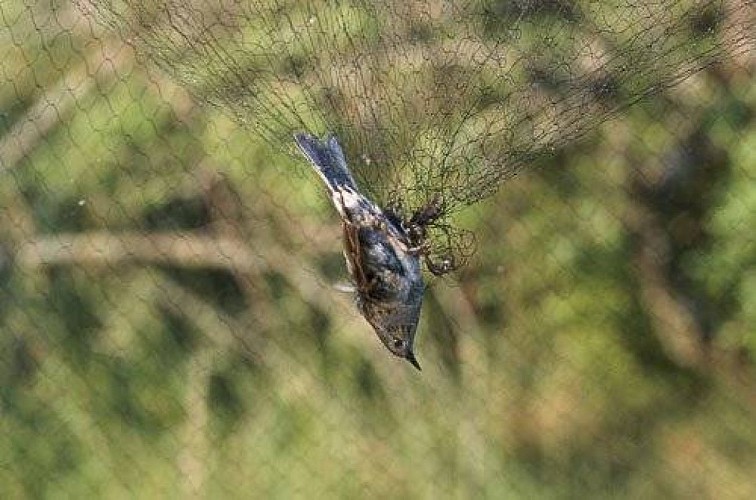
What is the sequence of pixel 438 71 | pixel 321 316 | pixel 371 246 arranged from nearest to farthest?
pixel 371 246 → pixel 438 71 → pixel 321 316

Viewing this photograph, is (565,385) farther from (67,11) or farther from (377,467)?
(67,11)

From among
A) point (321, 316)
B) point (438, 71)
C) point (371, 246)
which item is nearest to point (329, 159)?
point (371, 246)

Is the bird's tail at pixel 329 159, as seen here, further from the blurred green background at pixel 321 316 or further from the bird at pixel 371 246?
the blurred green background at pixel 321 316

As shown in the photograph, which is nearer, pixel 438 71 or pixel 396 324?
pixel 396 324

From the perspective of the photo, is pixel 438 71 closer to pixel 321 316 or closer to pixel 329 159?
pixel 329 159

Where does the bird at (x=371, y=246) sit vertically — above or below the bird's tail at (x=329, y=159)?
below

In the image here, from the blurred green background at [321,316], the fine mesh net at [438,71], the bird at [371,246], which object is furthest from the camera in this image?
the blurred green background at [321,316]

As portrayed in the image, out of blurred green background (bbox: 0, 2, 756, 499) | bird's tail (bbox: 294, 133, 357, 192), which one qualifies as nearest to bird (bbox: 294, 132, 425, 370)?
bird's tail (bbox: 294, 133, 357, 192)

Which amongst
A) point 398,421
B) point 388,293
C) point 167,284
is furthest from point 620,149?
point 388,293

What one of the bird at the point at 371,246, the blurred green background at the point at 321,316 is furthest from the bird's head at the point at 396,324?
the blurred green background at the point at 321,316
